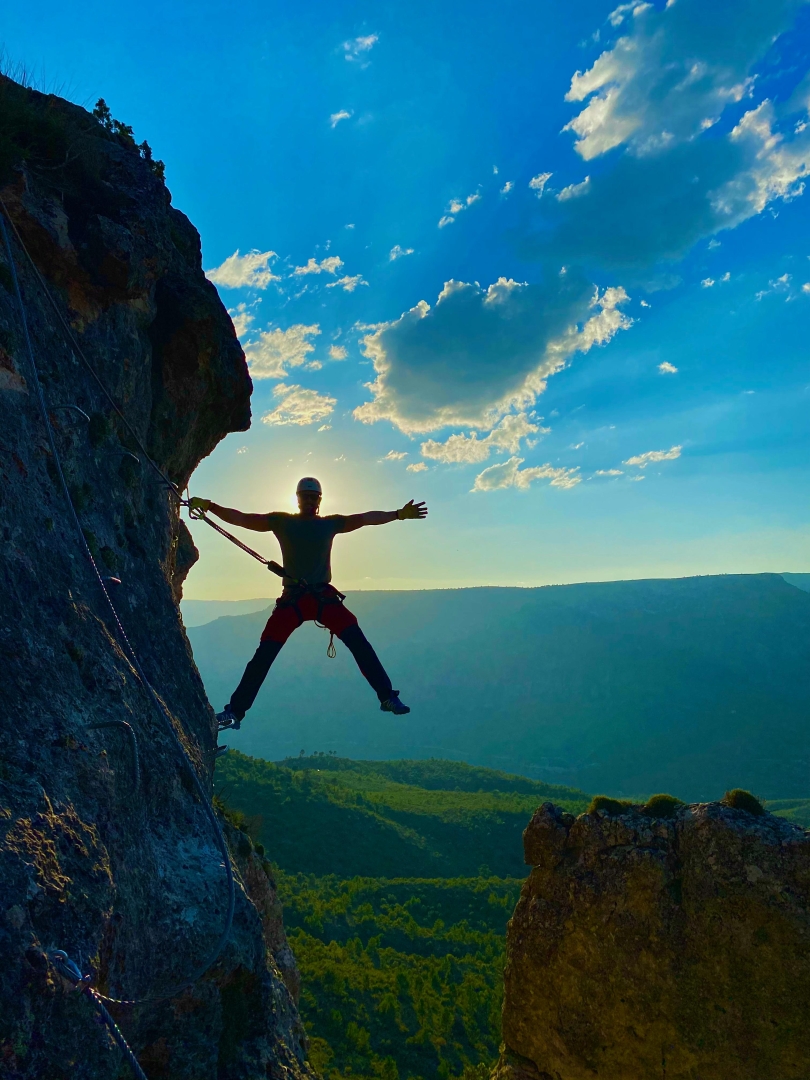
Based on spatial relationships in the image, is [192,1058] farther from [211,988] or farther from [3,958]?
[3,958]

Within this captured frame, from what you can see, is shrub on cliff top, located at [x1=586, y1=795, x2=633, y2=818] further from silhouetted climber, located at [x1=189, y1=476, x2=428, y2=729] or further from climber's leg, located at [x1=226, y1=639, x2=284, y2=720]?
climber's leg, located at [x1=226, y1=639, x2=284, y2=720]

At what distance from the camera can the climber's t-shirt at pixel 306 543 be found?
9211 millimetres

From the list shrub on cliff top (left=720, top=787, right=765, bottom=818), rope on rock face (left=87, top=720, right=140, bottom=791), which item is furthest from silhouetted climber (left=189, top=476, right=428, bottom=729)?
shrub on cliff top (left=720, top=787, right=765, bottom=818)

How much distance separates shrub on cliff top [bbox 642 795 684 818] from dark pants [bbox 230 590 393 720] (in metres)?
6.31

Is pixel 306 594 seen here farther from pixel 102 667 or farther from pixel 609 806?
pixel 609 806

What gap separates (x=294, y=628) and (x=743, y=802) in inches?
349

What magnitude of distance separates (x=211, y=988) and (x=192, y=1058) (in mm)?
533

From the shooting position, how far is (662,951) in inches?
413

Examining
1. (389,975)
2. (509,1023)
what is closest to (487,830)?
(389,975)

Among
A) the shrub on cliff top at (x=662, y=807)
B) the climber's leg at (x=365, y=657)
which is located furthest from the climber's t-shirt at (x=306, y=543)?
the shrub on cliff top at (x=662, y=807)

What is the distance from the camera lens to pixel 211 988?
20.0ft

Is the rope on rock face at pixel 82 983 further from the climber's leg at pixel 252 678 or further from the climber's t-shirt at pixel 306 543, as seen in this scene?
the climber's t-shirt at pixel 306 543

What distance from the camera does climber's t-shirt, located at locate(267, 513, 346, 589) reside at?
9.21 metres

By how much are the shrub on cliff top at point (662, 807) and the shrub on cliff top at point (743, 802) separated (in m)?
0.84
